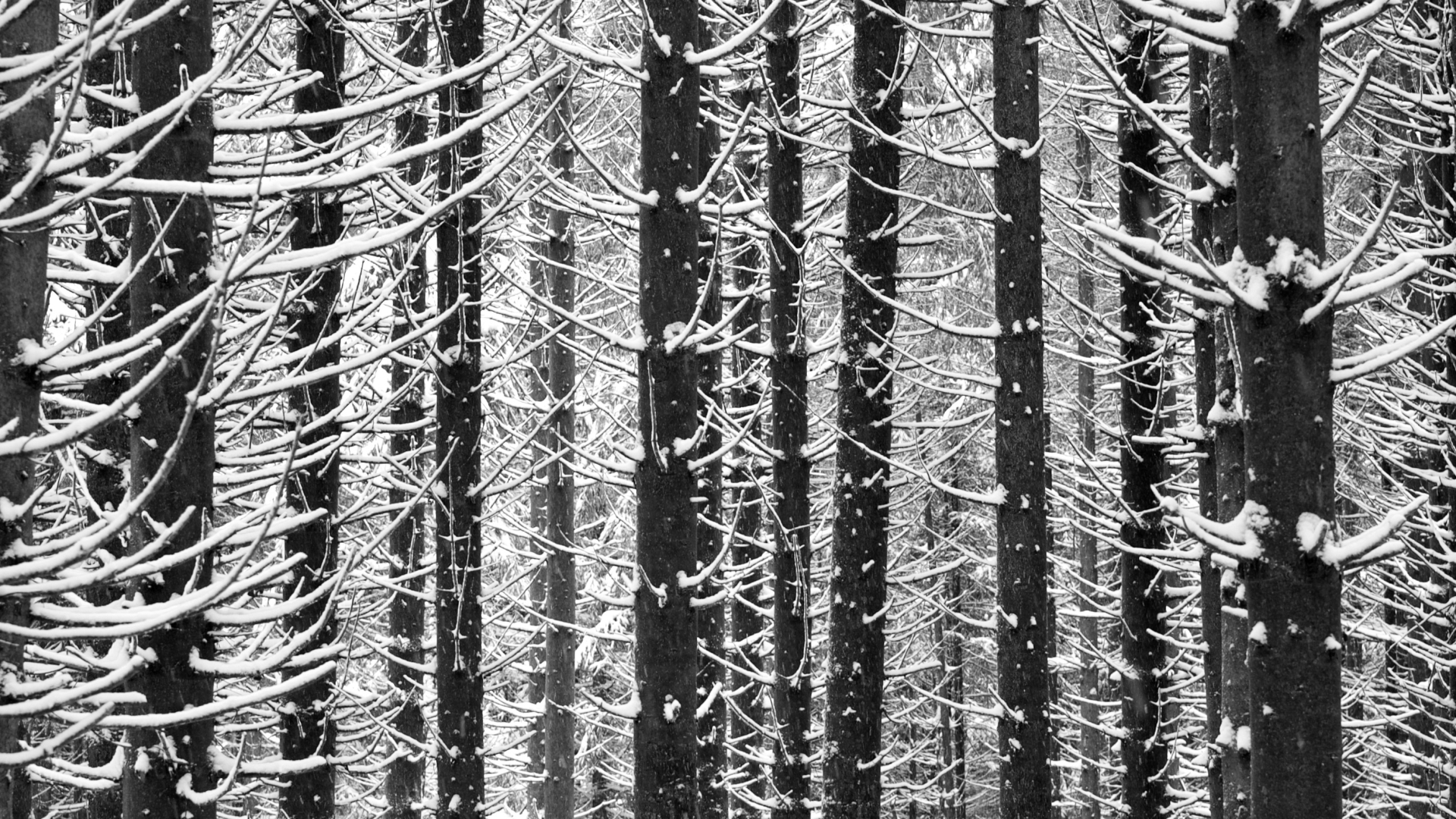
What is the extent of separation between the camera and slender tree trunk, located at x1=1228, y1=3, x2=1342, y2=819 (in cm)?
368

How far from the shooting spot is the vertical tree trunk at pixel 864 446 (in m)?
8.80

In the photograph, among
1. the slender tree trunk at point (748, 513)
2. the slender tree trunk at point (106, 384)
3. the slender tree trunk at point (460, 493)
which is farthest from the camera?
the slender tree trunk at point (748, 513)

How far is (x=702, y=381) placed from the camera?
1088 centimetres

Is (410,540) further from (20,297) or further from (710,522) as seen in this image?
(20,297)

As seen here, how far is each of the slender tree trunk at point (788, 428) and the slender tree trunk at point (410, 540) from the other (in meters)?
2.86

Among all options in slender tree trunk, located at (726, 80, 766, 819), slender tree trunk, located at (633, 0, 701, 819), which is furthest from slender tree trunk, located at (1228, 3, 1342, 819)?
slender tree trunk, located at (726, 80, 766, 819)

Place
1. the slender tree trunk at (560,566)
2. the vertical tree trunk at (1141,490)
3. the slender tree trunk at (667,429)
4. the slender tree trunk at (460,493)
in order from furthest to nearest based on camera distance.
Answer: the slender tree trunk at (560,566) < the vertical tree trunk at (1141,490) < the slender tree trunk at (460,493) < the slender tree trunk at (667,429)

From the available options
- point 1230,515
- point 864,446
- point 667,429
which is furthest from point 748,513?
point 667,429

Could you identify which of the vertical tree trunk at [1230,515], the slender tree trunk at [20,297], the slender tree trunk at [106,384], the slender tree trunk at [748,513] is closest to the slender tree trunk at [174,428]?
the slender tree trunk at [20,297]

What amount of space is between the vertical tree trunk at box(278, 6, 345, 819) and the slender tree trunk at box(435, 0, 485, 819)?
0.80m

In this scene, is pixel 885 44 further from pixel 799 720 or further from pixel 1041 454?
pixel 799 720

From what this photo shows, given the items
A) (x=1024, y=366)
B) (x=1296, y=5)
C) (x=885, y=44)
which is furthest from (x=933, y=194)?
(x=1296, y=5)

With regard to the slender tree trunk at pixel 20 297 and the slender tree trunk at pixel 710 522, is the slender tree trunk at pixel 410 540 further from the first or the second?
the slender tree trunk at pixel 20 297

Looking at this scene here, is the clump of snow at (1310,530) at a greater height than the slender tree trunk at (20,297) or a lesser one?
lesser
